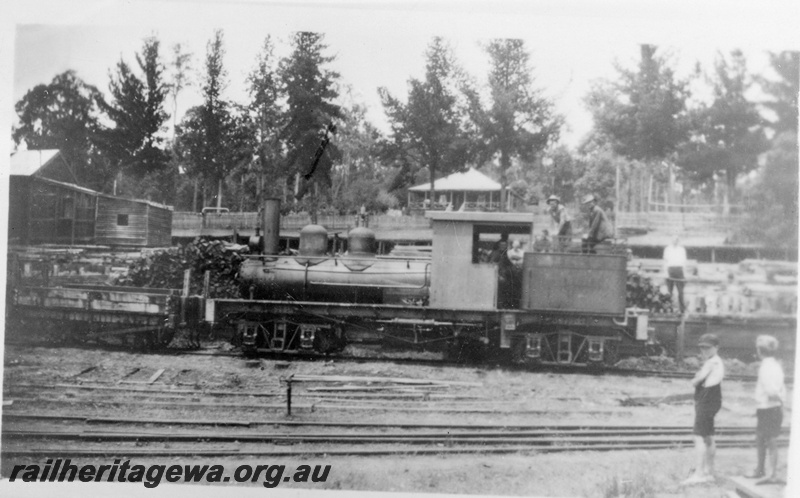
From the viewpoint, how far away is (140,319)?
7.99 metres

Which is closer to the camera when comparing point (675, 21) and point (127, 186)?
point (675, 21)

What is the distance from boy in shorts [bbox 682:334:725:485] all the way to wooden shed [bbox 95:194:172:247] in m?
8.29

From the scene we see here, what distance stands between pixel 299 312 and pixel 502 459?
3.89 m

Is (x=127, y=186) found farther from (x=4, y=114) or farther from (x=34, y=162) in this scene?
(x=4, y=114)

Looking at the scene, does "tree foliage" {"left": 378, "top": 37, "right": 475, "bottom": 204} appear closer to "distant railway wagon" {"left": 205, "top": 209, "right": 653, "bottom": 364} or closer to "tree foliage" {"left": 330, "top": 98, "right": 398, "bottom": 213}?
"tree foliage" {"left": 330, "top": 98, "right": 398, "bottom": 213}

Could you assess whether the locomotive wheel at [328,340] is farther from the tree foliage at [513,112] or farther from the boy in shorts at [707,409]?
the boy in shorts at [707,409]

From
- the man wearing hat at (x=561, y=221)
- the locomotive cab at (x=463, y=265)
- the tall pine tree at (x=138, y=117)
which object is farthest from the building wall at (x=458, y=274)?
the tall pine tree at (x=138, y=117)

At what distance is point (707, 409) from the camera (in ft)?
16.3

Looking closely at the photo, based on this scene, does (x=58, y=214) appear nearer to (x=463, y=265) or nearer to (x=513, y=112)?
(x=463, y=265)

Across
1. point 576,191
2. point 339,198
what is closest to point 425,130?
point 339,198

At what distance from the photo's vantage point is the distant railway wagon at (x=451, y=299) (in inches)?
280

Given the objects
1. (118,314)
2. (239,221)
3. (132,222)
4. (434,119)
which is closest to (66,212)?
(132,222)

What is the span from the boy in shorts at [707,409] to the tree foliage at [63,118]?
7459mm

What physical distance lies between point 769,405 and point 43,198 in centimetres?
881
